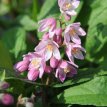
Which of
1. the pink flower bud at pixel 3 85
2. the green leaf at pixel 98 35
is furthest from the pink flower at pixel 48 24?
the green leaf at pixel 98 35

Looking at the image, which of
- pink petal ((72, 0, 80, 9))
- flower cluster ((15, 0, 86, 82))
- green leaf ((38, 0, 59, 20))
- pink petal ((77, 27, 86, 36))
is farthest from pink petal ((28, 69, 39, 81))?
green leaf ((38, 0, 59, 20))

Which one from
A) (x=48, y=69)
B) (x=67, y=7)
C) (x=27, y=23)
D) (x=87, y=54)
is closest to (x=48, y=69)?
(x=48, y=69)

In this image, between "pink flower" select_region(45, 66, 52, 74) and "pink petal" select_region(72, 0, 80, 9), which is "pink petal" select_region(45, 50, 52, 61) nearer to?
"pink flower" select_region(45, 66, 52, 74)

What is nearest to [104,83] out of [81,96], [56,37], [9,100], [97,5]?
[81,96]

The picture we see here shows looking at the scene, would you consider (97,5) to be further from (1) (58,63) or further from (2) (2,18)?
(2) (2,18)

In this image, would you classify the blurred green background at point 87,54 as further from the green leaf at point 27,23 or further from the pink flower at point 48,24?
→ the pink flower at point 48,24

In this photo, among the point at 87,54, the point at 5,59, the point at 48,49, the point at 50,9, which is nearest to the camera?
the point at 48,49

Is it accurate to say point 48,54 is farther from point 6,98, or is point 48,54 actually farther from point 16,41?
point 16,41
